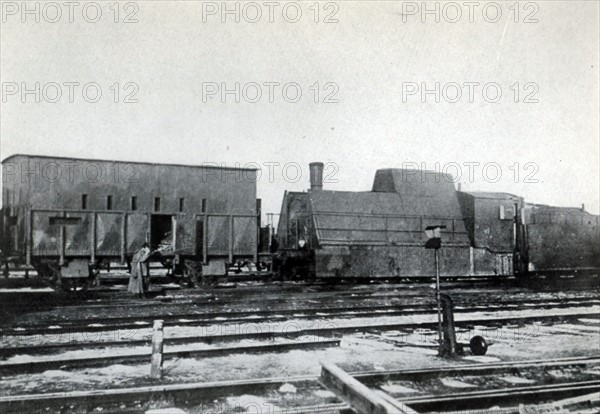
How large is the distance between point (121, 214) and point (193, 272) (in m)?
2.71

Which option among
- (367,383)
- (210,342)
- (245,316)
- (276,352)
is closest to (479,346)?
(367,383)

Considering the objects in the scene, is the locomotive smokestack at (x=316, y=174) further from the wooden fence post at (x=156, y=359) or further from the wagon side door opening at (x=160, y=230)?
the wooden fence post at (x=156, y=359)

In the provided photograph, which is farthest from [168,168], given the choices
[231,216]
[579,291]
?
[579,291]

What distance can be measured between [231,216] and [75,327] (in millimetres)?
7282

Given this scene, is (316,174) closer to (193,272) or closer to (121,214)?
(193,272)

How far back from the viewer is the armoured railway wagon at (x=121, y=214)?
13.4 m

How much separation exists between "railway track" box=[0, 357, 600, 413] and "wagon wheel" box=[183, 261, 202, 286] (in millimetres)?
10350

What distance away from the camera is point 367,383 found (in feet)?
17.7

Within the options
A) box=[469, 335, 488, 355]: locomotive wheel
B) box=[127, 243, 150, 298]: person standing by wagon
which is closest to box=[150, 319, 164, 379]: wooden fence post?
box=[469, 335, 488, 355]: locomotive wheel

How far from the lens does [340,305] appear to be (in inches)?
474

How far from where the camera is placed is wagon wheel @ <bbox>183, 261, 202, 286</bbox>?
15289 millimetres

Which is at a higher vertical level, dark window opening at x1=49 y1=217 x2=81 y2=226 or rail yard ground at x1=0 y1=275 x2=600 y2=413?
dark window opening at x1=49 y1=217 x2=81 y2=226

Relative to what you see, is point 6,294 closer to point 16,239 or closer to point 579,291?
point 16,239

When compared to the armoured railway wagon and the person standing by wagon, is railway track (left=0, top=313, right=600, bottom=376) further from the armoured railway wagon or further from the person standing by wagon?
the armoured railway wagon
